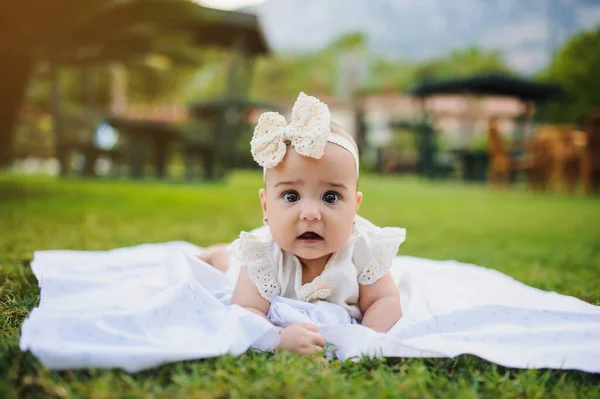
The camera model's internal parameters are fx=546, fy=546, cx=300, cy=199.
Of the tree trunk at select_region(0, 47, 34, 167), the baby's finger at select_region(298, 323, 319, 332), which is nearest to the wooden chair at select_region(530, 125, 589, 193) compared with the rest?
the tree trunk at select_region(0, 47, 34, 167)

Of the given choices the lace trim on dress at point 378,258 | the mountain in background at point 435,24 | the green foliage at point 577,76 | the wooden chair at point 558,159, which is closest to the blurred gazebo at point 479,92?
the mountain in background at point 435,24

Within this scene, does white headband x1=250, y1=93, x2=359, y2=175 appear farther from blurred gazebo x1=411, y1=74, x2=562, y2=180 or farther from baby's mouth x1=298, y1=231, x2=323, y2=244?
blurred gazebo x1=411, y1=74, x2=562, y2=180

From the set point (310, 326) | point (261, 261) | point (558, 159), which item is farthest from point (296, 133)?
point (558, 159)

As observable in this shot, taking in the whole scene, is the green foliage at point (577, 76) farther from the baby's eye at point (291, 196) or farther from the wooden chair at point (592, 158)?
the baby's eye at point (291, 196)

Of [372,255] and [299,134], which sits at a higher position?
[299,134]

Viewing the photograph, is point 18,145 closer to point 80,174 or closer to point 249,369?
point 80,174

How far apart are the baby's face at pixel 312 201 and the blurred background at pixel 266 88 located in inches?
206

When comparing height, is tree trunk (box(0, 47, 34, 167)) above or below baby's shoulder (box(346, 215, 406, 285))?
above

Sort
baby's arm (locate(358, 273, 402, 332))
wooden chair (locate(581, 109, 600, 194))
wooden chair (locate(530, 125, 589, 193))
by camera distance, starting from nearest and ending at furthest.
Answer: baby's arm (locate(358, 273, 402, 332)) → wooden chair (locate(581, 109, 600, 194)) → wooden chair (locate(530, 125, 589, 193))

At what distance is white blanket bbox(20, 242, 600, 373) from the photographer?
121 cm

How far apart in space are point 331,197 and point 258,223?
9.15 feet

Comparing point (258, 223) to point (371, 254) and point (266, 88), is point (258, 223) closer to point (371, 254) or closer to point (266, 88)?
point (371, 254)

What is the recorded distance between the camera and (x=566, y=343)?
1.43 m

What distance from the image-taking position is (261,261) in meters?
1.62
